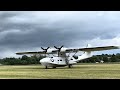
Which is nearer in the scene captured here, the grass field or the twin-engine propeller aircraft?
the grass field

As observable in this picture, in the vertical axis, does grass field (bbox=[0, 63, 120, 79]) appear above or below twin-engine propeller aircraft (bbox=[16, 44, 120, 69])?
below

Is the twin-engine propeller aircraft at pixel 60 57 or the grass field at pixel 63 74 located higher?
the twin-engine propeller aircraft at pixel 60 57

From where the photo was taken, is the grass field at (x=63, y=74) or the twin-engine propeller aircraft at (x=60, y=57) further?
the twin-engine propeller aircraft at (x=60, y=57)

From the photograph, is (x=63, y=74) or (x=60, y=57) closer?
(x=63, y=74)
